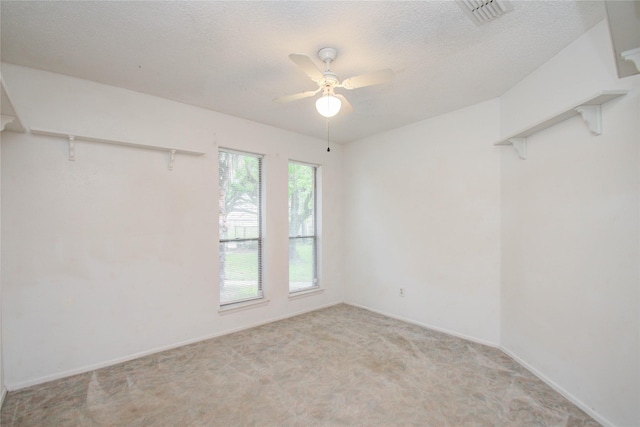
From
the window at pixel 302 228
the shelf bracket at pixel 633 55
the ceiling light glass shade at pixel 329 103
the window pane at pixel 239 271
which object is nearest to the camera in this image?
the shelf bracket at pixel 633 55

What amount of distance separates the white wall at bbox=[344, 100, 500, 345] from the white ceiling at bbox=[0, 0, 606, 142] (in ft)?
2.25

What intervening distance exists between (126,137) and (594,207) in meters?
3.95

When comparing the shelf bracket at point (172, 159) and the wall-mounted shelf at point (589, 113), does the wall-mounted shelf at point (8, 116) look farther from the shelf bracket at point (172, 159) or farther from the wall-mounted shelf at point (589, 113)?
the wall-mounted shelf at point (589, 113)

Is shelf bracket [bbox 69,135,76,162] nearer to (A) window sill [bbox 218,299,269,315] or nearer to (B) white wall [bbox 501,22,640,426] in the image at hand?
(A) window sill [bbox 218,299,269,315]

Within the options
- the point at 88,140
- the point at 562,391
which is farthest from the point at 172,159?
the point at 562,391

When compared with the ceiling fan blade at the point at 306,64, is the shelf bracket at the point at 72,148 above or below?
below

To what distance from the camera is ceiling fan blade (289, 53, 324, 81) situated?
5.97ft

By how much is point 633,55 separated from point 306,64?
5.58 feet

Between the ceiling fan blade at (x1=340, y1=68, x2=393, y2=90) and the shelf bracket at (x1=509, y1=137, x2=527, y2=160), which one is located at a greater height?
the ceiling fan blade at (x1=340, y1=68, x2=393, y2=90)

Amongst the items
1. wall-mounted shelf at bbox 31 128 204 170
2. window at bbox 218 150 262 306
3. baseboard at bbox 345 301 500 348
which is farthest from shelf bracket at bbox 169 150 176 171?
baseboard at bbox 345 301 500 348

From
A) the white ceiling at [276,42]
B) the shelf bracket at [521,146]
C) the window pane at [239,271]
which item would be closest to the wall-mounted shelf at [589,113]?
the shelf bracket at [521,146]

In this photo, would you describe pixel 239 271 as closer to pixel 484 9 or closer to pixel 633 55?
pixel 484 9

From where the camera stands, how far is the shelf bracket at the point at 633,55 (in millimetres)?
1456

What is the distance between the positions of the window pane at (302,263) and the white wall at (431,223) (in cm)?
64
